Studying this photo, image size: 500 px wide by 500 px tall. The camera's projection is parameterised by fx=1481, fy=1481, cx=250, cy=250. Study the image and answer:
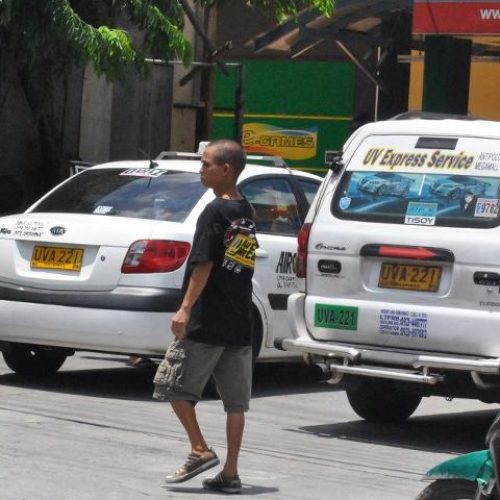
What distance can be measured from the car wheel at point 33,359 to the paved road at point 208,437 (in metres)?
0.10

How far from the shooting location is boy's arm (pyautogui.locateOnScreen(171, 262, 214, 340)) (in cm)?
707

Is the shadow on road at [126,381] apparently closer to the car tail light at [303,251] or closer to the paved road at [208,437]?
the paved road at [208,437]

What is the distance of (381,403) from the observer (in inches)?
375

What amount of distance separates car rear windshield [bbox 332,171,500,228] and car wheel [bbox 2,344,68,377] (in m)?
2.76

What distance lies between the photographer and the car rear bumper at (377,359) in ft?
26.8

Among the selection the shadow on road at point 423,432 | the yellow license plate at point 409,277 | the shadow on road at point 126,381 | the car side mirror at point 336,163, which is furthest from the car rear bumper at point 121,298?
the yellow license plate at point 409,277

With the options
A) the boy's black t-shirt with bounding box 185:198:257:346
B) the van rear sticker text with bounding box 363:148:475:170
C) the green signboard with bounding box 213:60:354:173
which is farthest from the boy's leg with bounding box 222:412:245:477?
the green signboard with bounding box 213:60:354:173

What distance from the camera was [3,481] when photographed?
7.04m

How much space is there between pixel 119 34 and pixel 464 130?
633 centimetres

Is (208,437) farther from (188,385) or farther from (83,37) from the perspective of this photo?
(83,37)

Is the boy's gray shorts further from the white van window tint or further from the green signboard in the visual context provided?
the green signboard

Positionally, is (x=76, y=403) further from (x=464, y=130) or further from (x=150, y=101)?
(x=150, y=101)

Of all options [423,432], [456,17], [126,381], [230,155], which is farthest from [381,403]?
[456,17]

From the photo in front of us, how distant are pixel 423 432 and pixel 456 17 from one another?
19.9 feet
